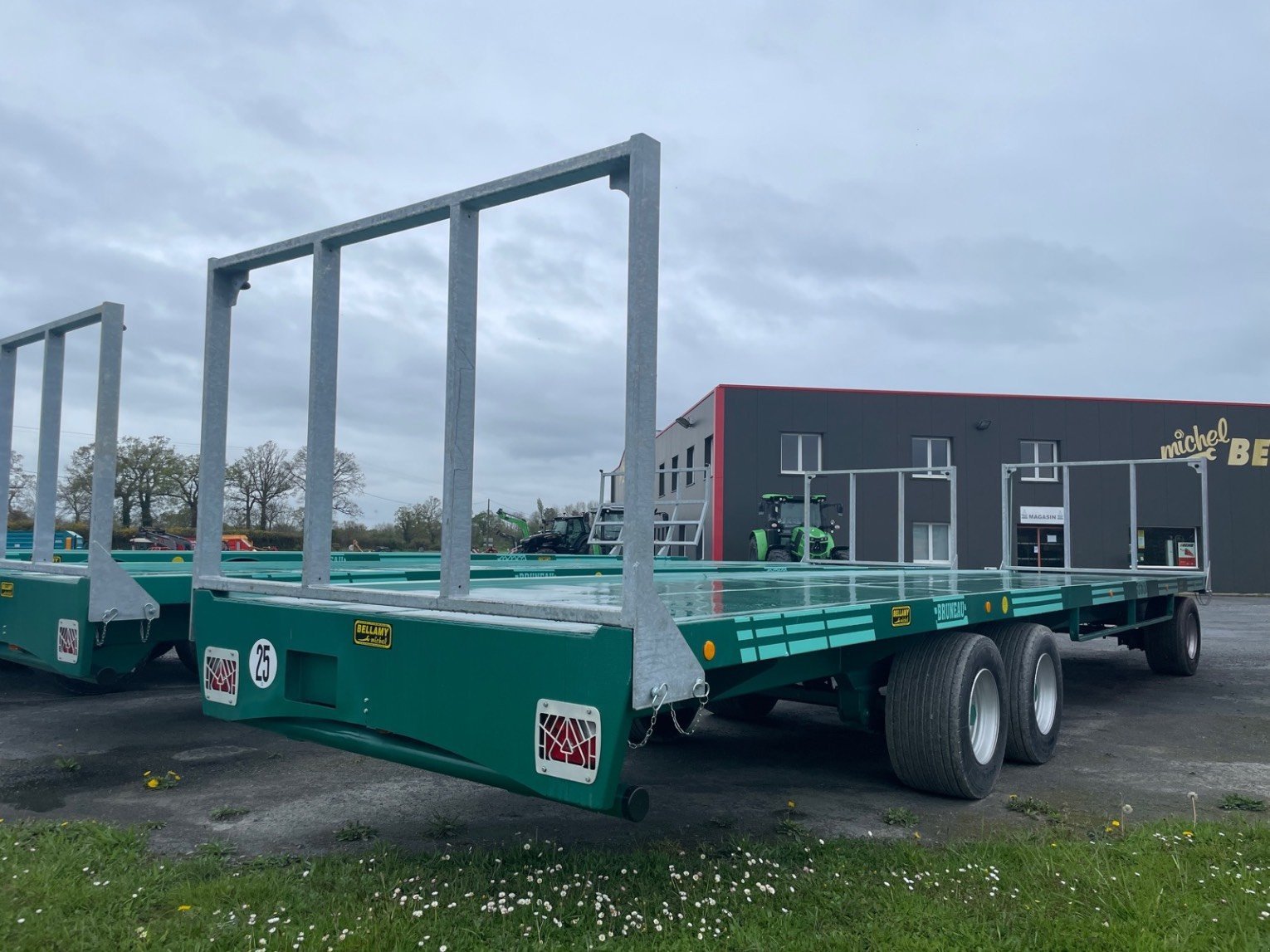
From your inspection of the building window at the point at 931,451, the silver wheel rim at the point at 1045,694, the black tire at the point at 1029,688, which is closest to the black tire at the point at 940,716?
the black tire at the point at 1029,688

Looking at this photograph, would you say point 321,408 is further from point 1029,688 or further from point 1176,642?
point 1176,642

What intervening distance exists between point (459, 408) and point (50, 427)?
3.18 metres

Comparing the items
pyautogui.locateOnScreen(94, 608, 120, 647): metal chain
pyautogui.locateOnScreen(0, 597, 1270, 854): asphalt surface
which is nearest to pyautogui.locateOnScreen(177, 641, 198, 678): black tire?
pyautogui.locateOnScreen(0, 597, 1270, 854): asphalt surface

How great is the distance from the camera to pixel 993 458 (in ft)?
95.6

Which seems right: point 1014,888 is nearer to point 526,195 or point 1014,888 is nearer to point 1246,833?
point 1246,833

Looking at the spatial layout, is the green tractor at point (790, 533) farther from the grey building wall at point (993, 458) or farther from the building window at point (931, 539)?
the building window at point (931, 539)

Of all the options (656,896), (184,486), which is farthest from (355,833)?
(184,486)

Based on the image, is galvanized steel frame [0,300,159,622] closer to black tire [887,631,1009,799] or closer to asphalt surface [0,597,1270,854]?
asphalt surface [0,597,1270,854]

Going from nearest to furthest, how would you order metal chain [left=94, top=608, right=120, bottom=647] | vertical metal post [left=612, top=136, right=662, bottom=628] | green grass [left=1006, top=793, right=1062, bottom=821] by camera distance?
1. vertical metal post [left=612, top=136, right=662, bottom=628]
2. green grass [left=1006, top=793, right=1062, bottom=821]
3. metal chain [left=94, top=608, right=120, bottom=647]

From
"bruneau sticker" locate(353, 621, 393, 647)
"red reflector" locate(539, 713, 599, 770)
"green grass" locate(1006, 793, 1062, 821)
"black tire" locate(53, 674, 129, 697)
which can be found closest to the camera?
"red reflector" locate(539, 713, 599, 770)

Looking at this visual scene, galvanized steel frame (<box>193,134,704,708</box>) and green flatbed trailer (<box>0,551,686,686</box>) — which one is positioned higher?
galvanized steel frame (<box>193,134,704,708</box>)

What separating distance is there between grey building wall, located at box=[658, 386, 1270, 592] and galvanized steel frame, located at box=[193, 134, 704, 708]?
22.5 m


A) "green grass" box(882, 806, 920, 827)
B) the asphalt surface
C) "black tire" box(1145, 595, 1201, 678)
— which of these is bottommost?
the asphalt surface

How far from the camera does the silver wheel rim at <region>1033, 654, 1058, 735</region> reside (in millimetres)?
6188
